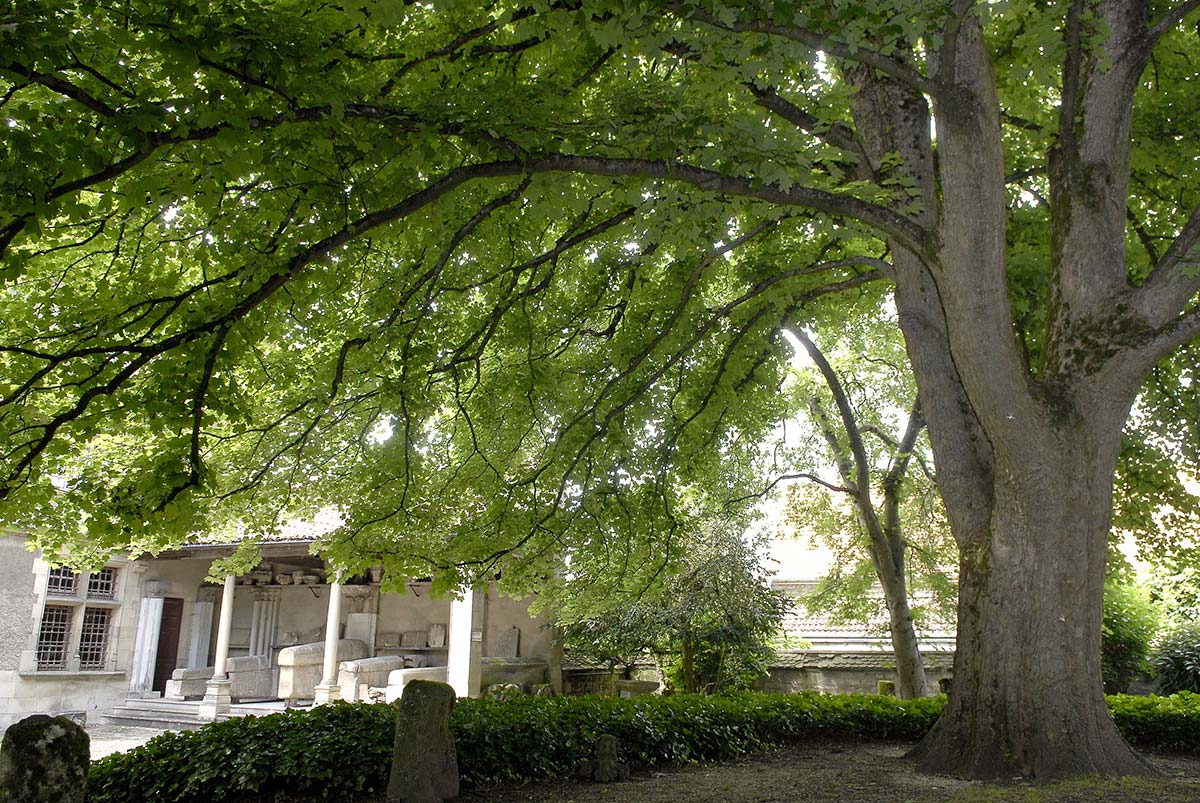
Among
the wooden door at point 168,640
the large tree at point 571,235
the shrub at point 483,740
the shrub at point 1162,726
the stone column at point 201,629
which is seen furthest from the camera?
the stone column at point 201,629

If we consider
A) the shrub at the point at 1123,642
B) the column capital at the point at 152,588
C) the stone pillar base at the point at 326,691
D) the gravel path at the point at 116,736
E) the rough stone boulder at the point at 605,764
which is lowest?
the gravel path at the point at 116,736

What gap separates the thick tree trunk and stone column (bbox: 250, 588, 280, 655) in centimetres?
2210

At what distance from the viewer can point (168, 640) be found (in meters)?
24.2

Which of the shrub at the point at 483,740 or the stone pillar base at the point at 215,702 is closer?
the shrub at the point at 483,740

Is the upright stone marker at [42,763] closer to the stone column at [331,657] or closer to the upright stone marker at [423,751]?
the upright stone marker at [423,751]

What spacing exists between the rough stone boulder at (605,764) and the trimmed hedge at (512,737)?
207 millimetres

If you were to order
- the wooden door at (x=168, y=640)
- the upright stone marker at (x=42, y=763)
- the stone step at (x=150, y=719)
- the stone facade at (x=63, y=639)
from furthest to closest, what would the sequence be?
the wooden door at (x=168, y=640)
the stone step at (x=150, y=719)
the stone facade at (x=63, y=639)
the upright stone marker at (x=42, y=763)

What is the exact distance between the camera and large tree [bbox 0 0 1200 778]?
214 inches

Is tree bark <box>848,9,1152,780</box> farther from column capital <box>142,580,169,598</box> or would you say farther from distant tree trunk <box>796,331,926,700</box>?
column capital <box>142,580,169,598</box>

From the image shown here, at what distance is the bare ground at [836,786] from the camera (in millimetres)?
5773

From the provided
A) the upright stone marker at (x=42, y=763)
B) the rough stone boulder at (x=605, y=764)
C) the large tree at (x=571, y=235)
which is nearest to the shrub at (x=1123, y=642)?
the large tree at (x=571, y=235)

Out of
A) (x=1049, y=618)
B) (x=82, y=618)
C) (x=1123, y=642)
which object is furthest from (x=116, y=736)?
(x=1123, y=642)

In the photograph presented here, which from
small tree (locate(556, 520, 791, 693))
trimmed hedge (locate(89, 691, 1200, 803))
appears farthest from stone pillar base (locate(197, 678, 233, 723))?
trimmed hedge (locate(89, 691, 1200, 803))

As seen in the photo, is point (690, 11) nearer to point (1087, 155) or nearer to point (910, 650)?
point (1087, 155)
